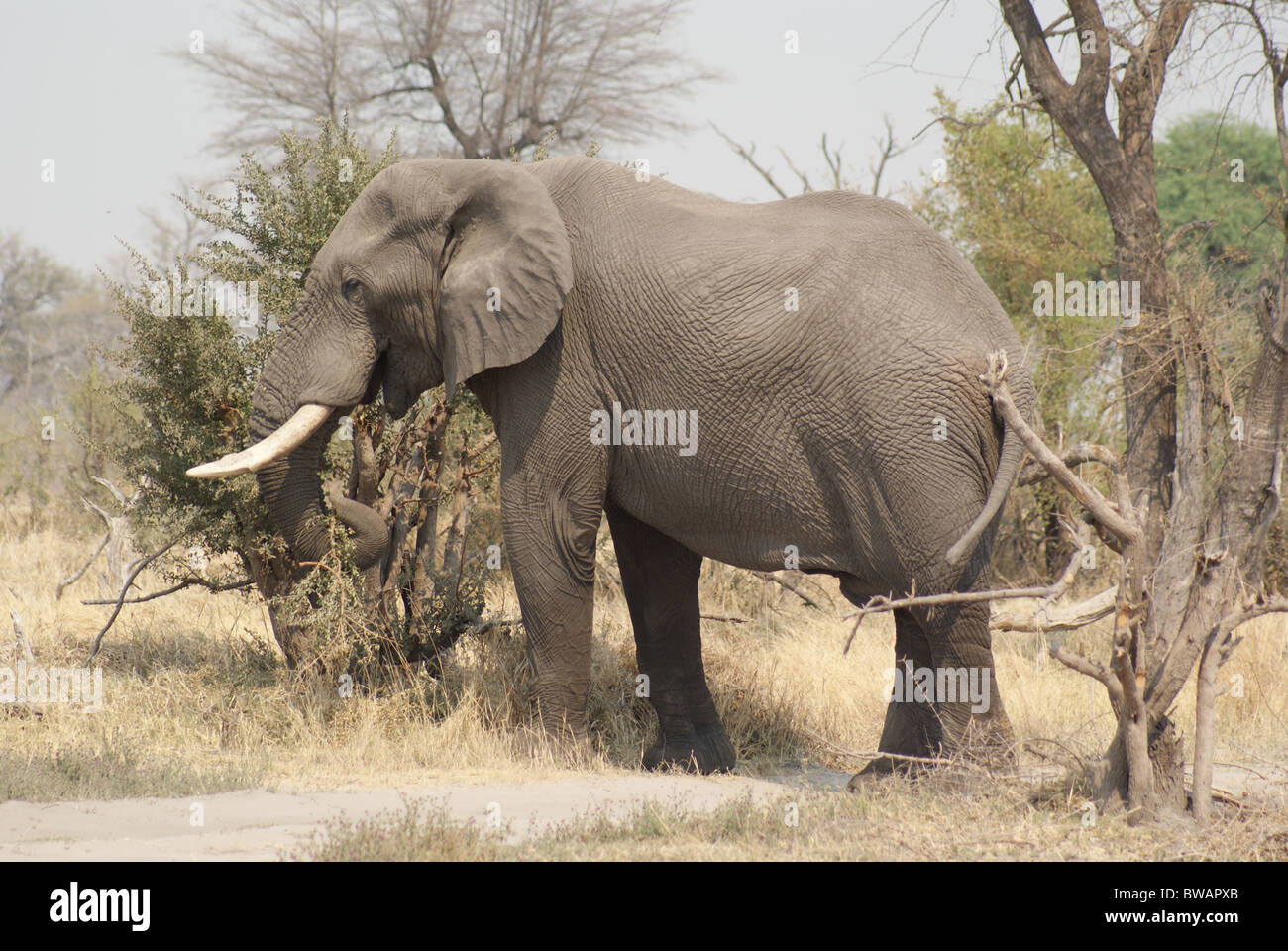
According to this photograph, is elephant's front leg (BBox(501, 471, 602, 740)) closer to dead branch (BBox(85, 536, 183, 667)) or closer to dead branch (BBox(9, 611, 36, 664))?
dead branch (BBox(85, 536, 183, 667))

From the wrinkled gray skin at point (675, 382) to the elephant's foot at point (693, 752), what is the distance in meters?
0.01

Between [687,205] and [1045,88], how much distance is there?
5986 mm

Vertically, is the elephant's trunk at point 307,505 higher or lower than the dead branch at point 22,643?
higher

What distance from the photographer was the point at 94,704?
8953 millimetres

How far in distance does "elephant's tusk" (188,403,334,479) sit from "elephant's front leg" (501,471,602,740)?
109 cm

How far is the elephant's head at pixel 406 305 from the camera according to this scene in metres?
7.42

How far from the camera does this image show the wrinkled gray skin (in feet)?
22.4

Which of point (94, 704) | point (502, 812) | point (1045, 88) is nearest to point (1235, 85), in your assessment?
point (1045, 88)

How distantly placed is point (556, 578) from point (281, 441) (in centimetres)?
167

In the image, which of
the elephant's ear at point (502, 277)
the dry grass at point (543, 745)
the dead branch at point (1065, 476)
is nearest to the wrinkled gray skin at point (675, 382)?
the elephant's ear at point (502, 277)

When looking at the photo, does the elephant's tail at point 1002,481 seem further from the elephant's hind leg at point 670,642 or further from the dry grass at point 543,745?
the elephant's hind leg at point 670,642

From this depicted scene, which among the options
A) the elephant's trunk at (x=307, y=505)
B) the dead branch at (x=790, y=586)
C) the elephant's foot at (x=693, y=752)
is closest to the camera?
the elephant's trunk at (x=307, y=505)

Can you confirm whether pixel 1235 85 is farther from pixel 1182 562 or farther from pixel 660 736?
pixel 660 736

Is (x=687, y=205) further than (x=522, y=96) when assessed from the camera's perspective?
No
